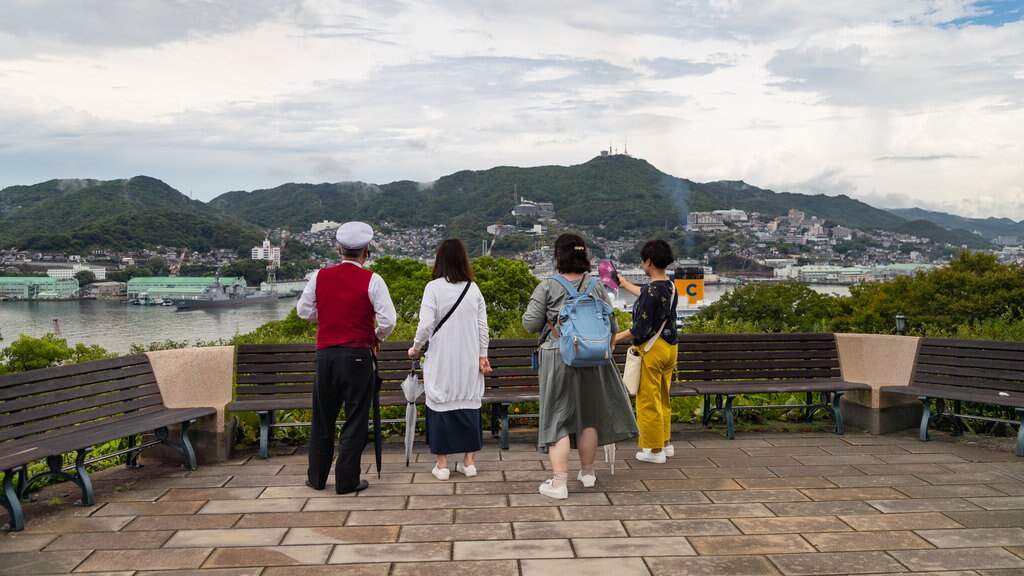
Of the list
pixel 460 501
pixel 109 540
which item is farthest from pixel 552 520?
pixel 109 540

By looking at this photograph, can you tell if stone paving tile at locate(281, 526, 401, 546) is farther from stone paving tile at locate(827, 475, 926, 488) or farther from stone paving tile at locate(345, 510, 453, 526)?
stone paving tile at locate(827, 475, 926, 488)

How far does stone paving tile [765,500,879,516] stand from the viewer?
4.28m

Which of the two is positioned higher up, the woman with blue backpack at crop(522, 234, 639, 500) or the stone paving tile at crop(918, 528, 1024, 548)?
the woman with blue backpack at crop(522, 234, 639, 500)

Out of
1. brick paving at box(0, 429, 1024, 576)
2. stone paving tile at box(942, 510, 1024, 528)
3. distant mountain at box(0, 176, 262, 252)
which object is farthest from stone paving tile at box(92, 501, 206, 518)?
distant mountain at box(0, 176, 262, 252)

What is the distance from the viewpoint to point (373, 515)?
425cm

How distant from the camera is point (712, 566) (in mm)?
3482

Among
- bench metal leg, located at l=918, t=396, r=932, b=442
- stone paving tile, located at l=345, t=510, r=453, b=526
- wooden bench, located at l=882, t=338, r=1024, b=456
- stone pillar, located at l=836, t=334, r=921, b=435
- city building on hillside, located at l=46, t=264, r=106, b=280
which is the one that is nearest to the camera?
stone paving tile, located at l=345, t=510, r=453, b=526

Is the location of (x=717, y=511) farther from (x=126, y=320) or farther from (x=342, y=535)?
(x=126, y=320)

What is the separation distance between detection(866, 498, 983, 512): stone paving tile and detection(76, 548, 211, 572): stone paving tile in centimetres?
370

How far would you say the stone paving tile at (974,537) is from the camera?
12.4 ft

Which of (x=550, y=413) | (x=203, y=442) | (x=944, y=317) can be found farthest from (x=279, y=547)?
(x=944, y=317)

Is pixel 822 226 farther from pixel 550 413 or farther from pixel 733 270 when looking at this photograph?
pixel 550 413

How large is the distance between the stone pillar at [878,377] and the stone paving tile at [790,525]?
2.64 m

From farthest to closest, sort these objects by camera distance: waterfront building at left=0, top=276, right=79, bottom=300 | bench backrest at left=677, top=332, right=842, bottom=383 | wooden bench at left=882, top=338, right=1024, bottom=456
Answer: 1. waterfront building at left=0, top=276, right=79, bottom=300
2. bench backrest at left=677, top=332, right=842, bottom=383
3. wooden bench at left=882, top=338, right=1024, bottom=456
